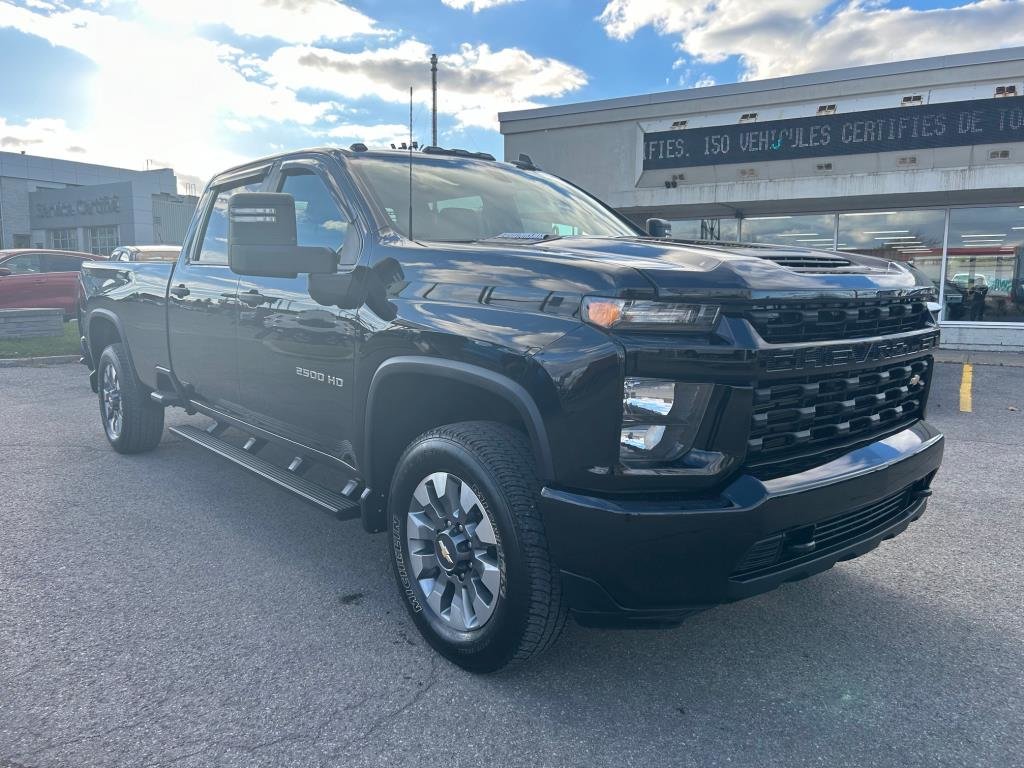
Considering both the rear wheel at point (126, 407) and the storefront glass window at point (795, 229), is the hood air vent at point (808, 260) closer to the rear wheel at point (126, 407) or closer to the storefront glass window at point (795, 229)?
the rear wheel at point (126, 407)

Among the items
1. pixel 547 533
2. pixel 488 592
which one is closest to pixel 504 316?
pixel 547 533

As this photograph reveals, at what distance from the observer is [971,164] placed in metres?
12.5

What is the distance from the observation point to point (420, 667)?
2.73 meters

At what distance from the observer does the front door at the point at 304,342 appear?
3.19 m

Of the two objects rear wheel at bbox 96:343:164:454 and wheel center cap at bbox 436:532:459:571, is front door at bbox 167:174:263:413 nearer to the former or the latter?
rear wheel at bbox 96:343:164:454

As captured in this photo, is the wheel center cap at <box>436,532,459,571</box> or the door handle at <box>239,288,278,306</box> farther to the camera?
the door handle at <box>239,288,278,306</box>

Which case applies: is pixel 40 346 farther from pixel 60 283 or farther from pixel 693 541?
pixel 693 541

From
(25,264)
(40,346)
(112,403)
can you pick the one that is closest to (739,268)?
(112,403)

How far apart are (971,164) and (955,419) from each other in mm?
7536

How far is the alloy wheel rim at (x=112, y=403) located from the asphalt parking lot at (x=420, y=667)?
1.42m

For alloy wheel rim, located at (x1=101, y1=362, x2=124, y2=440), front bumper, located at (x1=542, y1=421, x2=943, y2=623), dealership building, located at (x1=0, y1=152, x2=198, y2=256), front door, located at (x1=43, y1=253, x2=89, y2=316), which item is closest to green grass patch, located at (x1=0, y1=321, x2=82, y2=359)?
front door, located at (x1=43, y1=253, x2=89, y2=316)

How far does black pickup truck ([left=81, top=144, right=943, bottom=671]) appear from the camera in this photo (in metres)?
2.22

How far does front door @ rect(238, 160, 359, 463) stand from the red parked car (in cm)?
1298

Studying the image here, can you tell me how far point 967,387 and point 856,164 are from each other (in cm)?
579
